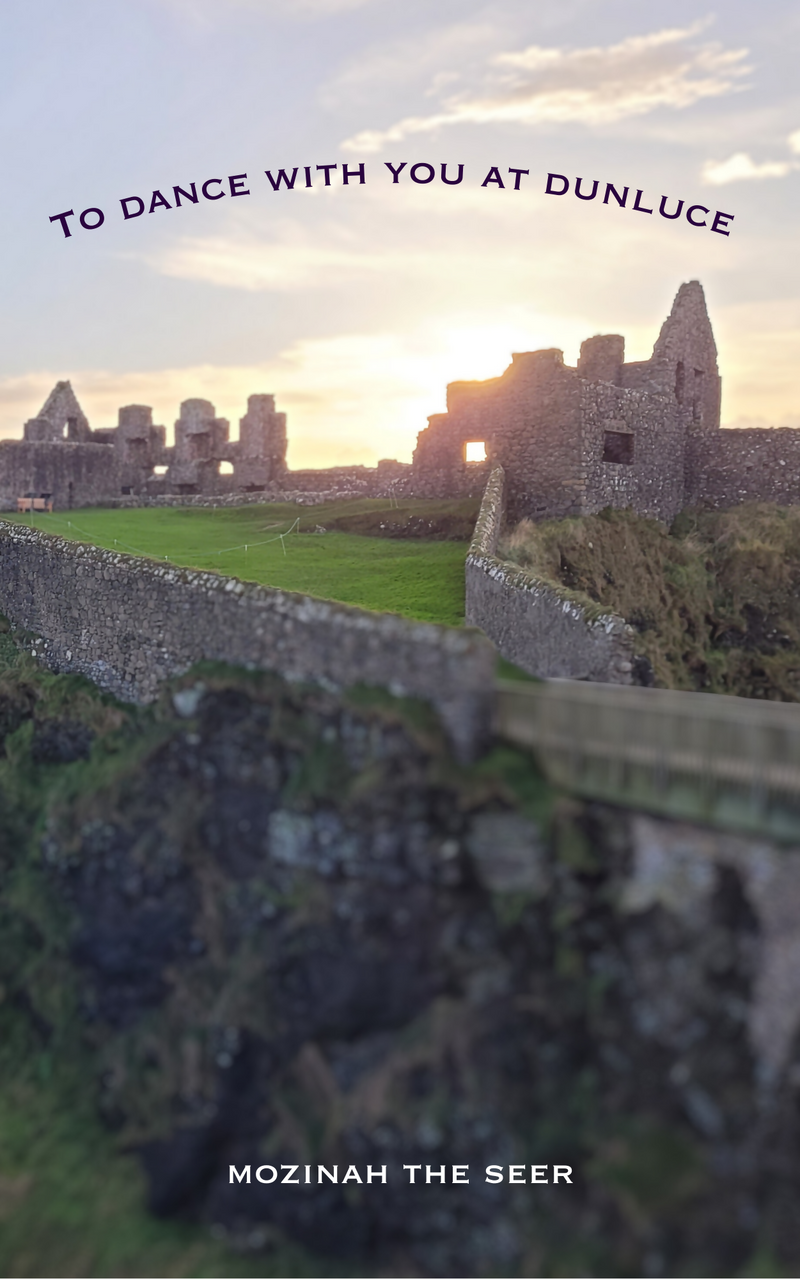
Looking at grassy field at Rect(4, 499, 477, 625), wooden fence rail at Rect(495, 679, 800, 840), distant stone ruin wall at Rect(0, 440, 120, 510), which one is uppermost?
distant stone ruin wall at Rect(0, 440, 120, 510)

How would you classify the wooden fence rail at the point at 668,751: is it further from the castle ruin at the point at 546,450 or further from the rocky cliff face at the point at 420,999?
the castle ruin at the point at 546,450

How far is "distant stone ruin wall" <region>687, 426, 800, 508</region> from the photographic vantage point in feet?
97.1

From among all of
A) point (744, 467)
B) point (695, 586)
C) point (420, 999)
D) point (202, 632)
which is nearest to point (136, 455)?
→ point (744, 467)

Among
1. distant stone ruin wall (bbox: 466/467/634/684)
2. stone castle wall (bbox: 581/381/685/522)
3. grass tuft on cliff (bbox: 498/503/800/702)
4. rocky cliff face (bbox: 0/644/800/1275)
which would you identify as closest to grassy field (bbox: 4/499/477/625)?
distant stone ruin wall (bbox: 466/467/634/684)

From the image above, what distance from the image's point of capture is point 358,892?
11.8 metres

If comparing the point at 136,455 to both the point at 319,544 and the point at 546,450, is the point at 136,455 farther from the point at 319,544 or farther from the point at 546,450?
the point at 546,450

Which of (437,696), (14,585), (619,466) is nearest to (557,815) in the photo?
(437,696)

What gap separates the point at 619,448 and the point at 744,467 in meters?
4.64

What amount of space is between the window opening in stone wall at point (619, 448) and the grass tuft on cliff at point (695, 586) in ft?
6.15

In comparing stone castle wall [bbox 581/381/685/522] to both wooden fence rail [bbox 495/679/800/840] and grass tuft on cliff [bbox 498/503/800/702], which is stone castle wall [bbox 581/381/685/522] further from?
wooden fence rail [bbox 495/679/800/840]

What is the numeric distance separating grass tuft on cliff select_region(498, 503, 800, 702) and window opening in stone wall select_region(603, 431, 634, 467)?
187cm

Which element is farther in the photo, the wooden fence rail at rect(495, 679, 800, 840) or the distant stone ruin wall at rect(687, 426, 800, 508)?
the distant stone ruin wall at rect(687, 426, 800, 508)

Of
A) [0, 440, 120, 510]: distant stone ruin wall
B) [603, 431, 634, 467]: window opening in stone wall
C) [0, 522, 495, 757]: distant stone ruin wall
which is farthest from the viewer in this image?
[0, 440, 120, 510]: distant stone ruin wall

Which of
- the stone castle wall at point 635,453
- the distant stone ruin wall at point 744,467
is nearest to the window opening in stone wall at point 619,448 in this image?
the stone castle wall at point 635,453
